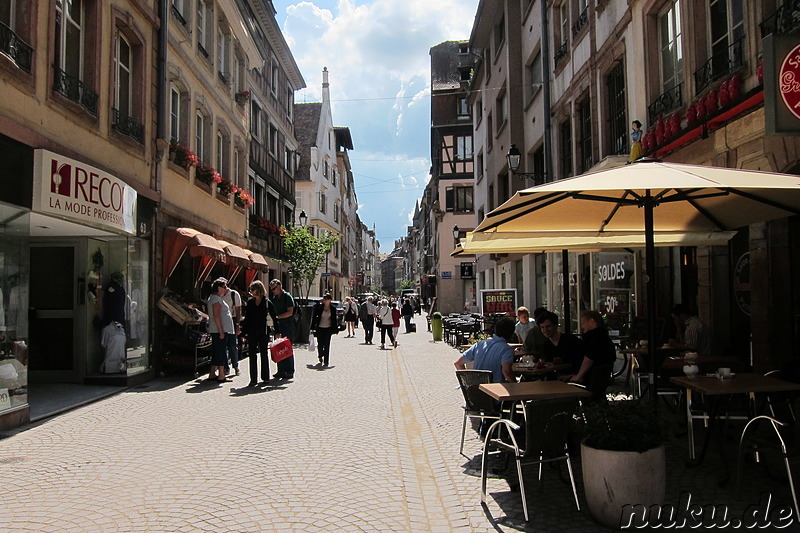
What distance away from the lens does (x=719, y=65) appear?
977cm

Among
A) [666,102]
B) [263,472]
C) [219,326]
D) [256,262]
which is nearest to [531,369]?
[263,472]

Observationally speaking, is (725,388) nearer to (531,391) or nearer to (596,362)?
(596,362)

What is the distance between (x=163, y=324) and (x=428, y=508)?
31.6ft

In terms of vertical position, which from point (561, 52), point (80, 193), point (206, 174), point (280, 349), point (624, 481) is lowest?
point (624, 481)

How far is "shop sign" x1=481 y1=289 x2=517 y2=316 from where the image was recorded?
60.2 ft

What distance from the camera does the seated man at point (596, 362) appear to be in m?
6.49

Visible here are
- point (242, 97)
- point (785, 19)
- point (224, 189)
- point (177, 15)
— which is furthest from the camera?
point (242, 97)

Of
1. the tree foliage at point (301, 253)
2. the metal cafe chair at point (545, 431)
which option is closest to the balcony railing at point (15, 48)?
the metal cafe chair at point (545, 431)

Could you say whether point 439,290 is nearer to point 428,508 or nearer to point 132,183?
point 132,183

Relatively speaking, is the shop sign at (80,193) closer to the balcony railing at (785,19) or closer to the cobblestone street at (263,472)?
the cobblestone street at (263,472)

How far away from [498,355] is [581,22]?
1262cm

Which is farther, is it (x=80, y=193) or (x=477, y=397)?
(x=80, y=193)

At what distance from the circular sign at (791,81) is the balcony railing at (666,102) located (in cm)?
577

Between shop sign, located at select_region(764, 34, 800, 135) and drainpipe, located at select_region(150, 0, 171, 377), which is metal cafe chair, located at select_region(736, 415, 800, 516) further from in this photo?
drainpipe, located at select_region(150, 0, 171, 377)
